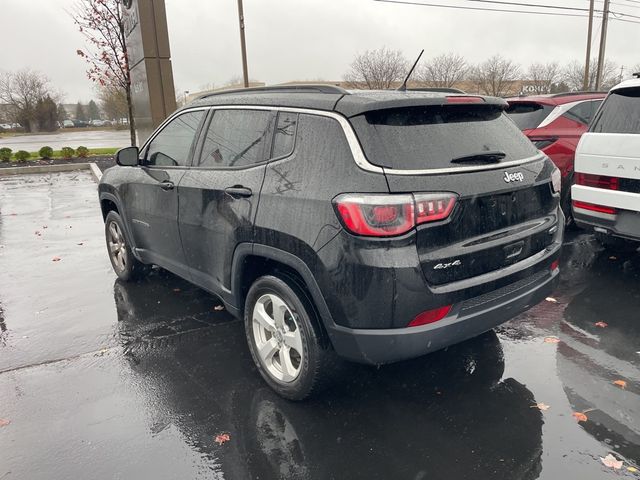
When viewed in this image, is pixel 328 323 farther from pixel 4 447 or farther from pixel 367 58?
pixel 367 58

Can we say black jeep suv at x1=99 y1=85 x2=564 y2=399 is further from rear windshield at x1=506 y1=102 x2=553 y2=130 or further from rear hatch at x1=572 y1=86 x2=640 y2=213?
rear windshield at x1=506 y1=102 x2=553 y2=130

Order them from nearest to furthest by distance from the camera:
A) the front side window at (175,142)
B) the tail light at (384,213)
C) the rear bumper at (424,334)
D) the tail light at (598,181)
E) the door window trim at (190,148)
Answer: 1. the tail light at (384,213)
2. the rear bumper at (424,334)
3. the door window trim at (190,148)
4. the front side window at (175,142)
5. the tail light at (598,181)

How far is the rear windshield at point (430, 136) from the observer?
8.45 ft

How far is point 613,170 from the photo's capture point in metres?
4.55

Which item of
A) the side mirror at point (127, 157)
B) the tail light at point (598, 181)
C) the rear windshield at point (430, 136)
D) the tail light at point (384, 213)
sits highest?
the rear windshield at point (430, 136)

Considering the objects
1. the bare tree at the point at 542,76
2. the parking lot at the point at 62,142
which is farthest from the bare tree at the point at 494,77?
the parking lot at the point at 62,142

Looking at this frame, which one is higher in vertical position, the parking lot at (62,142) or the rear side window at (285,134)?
the rear side window at (285,134)

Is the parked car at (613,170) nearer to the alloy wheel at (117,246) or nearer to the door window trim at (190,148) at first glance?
the door window trim at (190,148)

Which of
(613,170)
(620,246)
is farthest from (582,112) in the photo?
(613,170)

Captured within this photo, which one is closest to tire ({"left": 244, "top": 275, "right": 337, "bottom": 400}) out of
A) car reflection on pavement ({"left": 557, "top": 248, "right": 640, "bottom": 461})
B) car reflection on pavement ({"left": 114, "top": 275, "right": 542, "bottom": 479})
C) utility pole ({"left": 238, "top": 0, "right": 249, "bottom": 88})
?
car reflection on pavement ({"left": 114, "top": 275, "right": 542, "bottom": 479})

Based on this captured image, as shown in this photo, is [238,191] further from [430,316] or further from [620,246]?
[620,246]

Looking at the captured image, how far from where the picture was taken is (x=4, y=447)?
2752mm

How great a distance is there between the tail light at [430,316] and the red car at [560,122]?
4.50 m

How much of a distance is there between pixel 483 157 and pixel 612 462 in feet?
5.57
